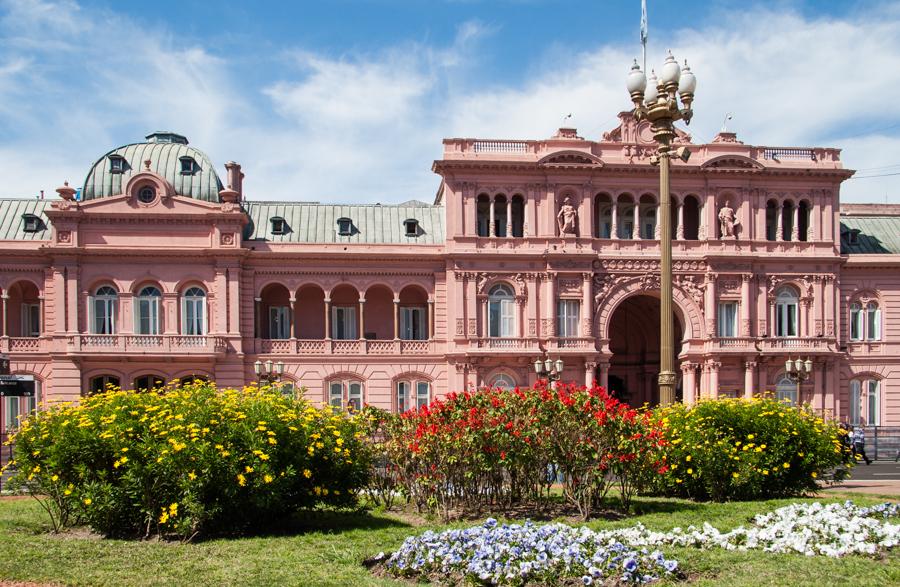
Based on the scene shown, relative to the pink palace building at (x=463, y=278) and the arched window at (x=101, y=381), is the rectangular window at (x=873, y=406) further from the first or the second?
the arched window at (x=101, y=381)

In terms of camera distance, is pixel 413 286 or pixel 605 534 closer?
pixel 605 534

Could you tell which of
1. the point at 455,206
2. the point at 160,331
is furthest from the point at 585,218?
the point at 160,331

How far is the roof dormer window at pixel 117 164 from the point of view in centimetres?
4122

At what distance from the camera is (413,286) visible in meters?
42.7

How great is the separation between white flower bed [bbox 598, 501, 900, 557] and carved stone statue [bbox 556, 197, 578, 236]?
89.7 feet

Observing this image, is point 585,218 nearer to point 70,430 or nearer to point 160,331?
point 160,331

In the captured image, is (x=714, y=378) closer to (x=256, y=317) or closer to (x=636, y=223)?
(x=636, y=223)

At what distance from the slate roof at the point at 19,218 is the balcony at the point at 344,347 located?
39.5 ft

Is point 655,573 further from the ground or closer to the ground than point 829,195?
closer to the ground

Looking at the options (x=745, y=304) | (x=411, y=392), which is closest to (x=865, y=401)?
(x=745, y=304)

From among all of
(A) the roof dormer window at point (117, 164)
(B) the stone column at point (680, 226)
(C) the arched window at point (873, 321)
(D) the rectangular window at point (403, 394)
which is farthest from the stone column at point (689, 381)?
(A) the roof dormer window at point (117, 164)

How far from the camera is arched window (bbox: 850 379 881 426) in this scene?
4369 cm

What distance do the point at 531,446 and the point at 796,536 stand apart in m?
5.29

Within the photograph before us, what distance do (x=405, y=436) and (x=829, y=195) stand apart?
1318 inches
